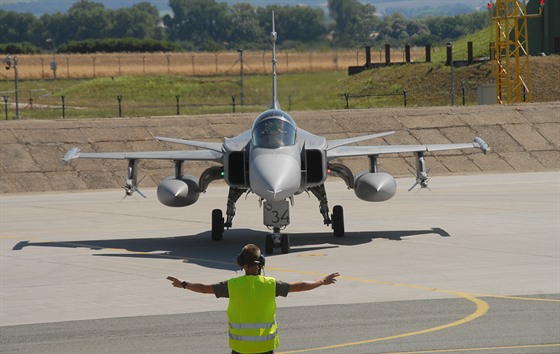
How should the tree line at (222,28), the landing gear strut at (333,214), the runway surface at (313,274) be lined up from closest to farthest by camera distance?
the runway surface at (313,274) < the landing gear strut at (333,214) < the tree line at (222,28)

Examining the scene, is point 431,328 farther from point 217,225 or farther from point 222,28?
point 222,28

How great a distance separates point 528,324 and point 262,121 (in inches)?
422

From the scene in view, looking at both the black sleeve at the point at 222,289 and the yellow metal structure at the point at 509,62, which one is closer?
the black sleeve at the point at 222,289

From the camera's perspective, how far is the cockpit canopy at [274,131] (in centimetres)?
2631

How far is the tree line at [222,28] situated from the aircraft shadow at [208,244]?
1457 centimetres

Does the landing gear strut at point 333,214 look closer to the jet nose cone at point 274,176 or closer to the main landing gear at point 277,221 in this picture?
the main landing gear at point 277,221

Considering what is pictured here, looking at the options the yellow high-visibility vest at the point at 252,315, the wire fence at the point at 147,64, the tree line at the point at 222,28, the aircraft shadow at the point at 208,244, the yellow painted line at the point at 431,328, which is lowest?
the aircraft shadow at the point at 208,244

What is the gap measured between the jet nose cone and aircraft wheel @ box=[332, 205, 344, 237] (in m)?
3.73

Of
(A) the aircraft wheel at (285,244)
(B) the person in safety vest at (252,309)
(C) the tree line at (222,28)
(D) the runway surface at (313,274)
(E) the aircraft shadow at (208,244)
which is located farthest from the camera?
(C) the tree line at (222,28)

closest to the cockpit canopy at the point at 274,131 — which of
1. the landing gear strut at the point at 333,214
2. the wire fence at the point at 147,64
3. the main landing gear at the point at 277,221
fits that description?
the main landing gear at the point at 277,221

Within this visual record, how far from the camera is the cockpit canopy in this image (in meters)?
26.3

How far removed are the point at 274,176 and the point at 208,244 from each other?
491 cm

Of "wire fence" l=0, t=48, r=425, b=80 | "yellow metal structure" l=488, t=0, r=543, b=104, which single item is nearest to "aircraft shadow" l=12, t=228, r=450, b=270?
"yellow metal structure" l=488, t=0, r=543, b=104

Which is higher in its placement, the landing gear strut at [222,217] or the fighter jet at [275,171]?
the fighter jet at [275,171]
